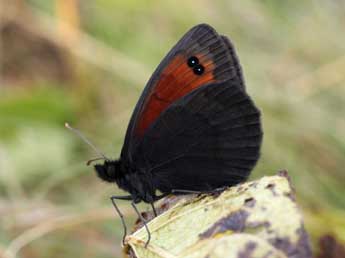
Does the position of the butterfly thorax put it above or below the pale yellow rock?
above

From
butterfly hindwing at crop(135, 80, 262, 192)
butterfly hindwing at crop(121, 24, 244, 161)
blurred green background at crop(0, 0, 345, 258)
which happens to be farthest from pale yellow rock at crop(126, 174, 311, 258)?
blurred green background at crop(0, 0, 345, 258)

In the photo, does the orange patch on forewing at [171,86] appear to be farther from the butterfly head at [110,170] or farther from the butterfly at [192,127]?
the butterfly head at [110,170]

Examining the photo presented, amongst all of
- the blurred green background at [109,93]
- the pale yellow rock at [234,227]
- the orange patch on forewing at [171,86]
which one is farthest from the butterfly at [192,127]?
the blurred green background at [109,93]

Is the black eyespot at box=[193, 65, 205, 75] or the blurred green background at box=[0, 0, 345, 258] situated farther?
the blurred green background at box=[0, 0, 345, 258]

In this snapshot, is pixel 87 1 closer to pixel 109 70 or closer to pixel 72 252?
pixel 109 70

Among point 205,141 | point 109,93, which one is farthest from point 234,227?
point 109,93

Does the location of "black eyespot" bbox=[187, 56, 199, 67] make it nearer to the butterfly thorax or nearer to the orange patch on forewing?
the orange patch on forewing

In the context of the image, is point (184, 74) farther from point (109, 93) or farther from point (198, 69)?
point (109, 93)
